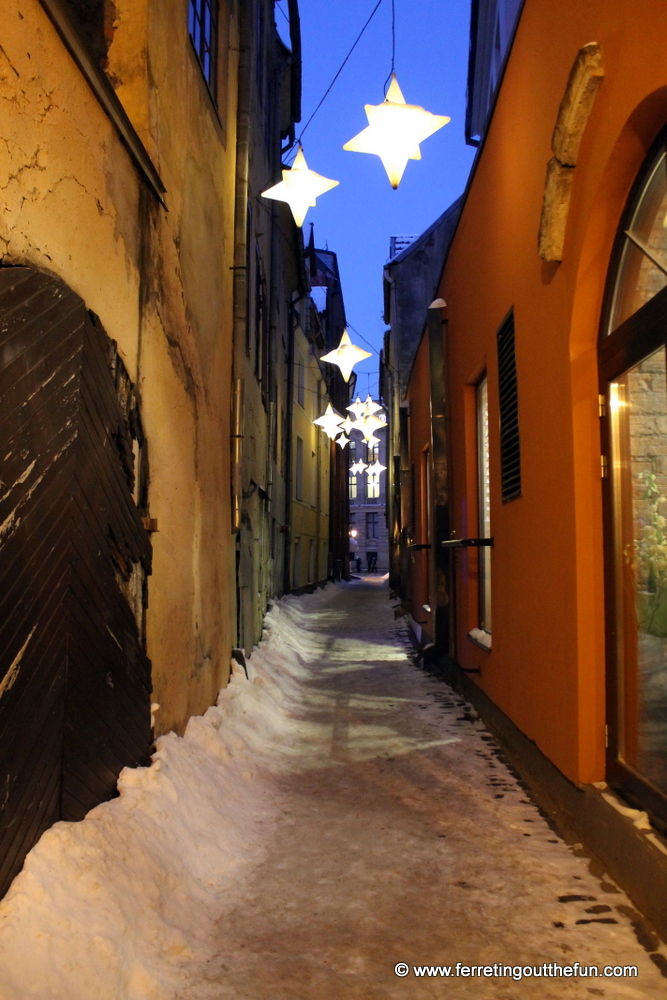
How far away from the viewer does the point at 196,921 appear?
309 cm

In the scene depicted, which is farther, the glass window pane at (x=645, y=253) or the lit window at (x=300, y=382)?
the lit window at (x=300, y=382)

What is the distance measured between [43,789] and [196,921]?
34.2 inches

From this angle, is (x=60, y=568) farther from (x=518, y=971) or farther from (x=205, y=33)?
(x=205, y=33)

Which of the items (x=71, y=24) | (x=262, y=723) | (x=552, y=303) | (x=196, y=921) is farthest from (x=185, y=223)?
(x=196, y=921)

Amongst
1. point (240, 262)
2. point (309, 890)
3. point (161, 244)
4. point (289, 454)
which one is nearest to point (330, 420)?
point (289, 454)

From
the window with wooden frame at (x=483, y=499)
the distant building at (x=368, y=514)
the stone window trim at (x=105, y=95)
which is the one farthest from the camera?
the distant building at (x=368, y=514)

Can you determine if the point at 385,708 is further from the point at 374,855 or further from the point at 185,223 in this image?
the point at 185,223

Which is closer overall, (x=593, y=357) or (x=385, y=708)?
(x=593, y=357)

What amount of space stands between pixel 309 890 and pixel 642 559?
210 cm

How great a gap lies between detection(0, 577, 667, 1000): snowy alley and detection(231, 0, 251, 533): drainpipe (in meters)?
2.44

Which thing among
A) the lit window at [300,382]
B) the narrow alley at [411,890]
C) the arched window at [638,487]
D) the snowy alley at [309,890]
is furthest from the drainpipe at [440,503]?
the lit window at [300,382]

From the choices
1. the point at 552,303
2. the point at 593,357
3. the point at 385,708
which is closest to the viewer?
the point at 593,357

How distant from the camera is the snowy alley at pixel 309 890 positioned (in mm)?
2566

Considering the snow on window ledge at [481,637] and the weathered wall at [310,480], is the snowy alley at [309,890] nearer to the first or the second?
the snow on window ledge at [481,637]
